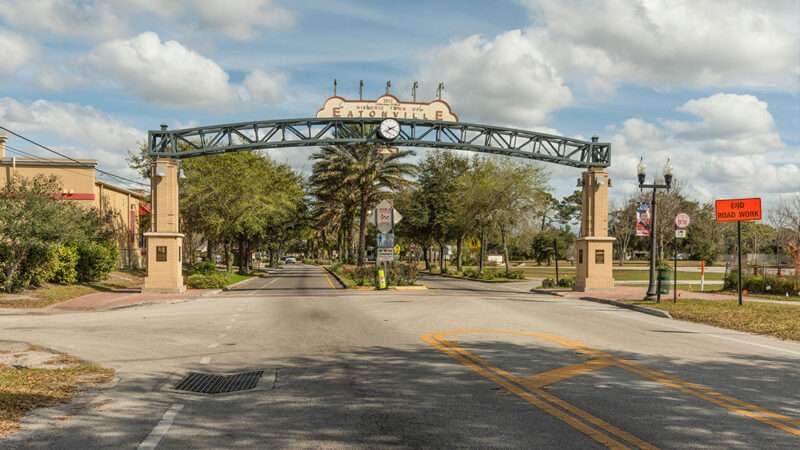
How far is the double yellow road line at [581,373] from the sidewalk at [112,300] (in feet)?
45.3

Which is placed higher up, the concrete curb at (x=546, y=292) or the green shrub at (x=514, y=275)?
the concrete curb at (x=546, y=292)

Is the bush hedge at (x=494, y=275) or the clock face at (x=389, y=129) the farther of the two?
the bush hedge at (x=494, y=275)

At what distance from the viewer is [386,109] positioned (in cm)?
3153

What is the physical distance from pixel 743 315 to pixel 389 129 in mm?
17179

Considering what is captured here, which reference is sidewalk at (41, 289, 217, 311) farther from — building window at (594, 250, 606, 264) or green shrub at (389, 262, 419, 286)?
building window at (594, 250, 606, 264)

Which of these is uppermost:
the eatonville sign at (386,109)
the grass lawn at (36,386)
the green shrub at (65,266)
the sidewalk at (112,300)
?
the eatonville sign at (386,109)

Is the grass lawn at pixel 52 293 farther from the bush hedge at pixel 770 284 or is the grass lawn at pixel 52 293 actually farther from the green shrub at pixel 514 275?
the bush hedge at pixel 770 284

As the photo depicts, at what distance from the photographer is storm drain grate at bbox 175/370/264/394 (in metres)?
8.61

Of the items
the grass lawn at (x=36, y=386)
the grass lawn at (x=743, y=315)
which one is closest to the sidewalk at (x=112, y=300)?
the grass lawn at (x=36, y=386)

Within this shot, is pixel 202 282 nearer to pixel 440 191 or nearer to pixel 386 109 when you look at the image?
pixel 386 109

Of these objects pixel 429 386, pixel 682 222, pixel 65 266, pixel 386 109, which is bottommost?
pixel 429 386

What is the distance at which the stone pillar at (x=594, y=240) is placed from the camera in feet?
99.4

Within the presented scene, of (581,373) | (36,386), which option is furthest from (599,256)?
(36,386)

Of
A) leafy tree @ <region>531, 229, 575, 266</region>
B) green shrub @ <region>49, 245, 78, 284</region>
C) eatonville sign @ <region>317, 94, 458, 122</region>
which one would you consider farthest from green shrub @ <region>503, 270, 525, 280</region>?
leafy tree @ <region>531, 229, 575, 266</region>
